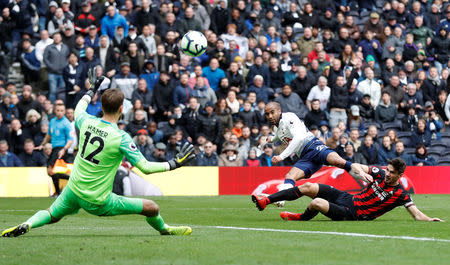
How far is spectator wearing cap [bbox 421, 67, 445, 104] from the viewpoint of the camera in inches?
1064

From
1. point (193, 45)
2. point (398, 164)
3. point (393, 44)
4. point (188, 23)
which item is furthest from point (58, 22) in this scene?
point (398, 164)

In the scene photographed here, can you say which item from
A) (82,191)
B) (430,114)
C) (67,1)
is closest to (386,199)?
(82,191)

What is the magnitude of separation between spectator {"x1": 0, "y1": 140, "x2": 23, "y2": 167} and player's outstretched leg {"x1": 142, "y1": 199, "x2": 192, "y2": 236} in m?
12.3

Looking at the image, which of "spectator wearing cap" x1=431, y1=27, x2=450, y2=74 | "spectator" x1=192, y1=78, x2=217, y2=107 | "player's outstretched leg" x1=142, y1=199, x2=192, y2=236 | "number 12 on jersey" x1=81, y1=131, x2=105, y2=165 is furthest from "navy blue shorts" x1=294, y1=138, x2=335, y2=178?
"spectator wearing cap" x1=431, y1=27, x2=450, y2=74

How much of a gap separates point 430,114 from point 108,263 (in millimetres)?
19687

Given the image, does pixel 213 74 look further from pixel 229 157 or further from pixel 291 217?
pixel 291 217

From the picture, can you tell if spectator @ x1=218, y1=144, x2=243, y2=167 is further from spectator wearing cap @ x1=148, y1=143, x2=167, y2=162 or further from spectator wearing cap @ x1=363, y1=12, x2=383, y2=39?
spectator wearing cap @ x1=363, y1=12, x2=383, y2=39

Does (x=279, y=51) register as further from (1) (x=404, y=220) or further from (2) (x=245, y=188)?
(1) (x=404, y=220)

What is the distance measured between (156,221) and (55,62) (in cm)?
1500

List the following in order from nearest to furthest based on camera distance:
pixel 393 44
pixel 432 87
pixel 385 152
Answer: pixel 385 152 → pixel 432 87 → pixel 393 44

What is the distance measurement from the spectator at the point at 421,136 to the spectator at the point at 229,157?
5840 millimetres

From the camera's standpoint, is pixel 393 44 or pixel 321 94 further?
pixel 393 44

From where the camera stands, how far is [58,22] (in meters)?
25.1

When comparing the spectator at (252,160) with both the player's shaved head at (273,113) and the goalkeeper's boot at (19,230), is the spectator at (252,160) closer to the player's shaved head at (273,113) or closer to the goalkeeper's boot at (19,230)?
the player's shaved head at (273,113)
